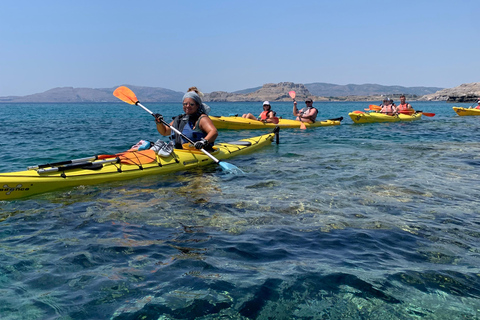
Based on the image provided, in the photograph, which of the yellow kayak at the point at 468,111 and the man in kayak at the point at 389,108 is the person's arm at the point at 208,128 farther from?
the yellow kayak at the point at 468,111

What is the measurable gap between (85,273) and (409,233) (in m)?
3.93

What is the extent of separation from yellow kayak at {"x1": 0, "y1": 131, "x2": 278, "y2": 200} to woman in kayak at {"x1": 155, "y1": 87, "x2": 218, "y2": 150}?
37 centimetres

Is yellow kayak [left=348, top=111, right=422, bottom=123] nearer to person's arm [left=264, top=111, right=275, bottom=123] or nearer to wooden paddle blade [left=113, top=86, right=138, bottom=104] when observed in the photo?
person's arm [left=264, top=111, right=275, bottom=123]

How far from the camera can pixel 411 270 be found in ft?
12.0

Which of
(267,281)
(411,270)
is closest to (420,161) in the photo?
(411,270)

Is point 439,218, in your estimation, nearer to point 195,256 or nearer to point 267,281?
point 267,281

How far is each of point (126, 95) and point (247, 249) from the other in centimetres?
730

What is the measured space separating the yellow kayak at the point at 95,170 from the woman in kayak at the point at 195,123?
373 mm

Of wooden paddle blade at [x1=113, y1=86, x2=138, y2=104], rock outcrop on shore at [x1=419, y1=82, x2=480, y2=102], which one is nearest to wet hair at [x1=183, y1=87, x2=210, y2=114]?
wooden paddle blade at [x1=113, y1=86, x2=138, y2=104]

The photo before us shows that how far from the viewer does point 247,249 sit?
4.20m

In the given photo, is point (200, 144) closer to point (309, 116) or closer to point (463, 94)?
point (309, 116)

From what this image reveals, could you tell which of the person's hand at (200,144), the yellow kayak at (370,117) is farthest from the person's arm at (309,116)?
the person's hand at (200,144)

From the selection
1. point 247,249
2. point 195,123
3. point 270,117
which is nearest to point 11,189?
point 195,123

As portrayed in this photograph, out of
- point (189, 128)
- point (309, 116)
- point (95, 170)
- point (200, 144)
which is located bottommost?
point (95, 170)
